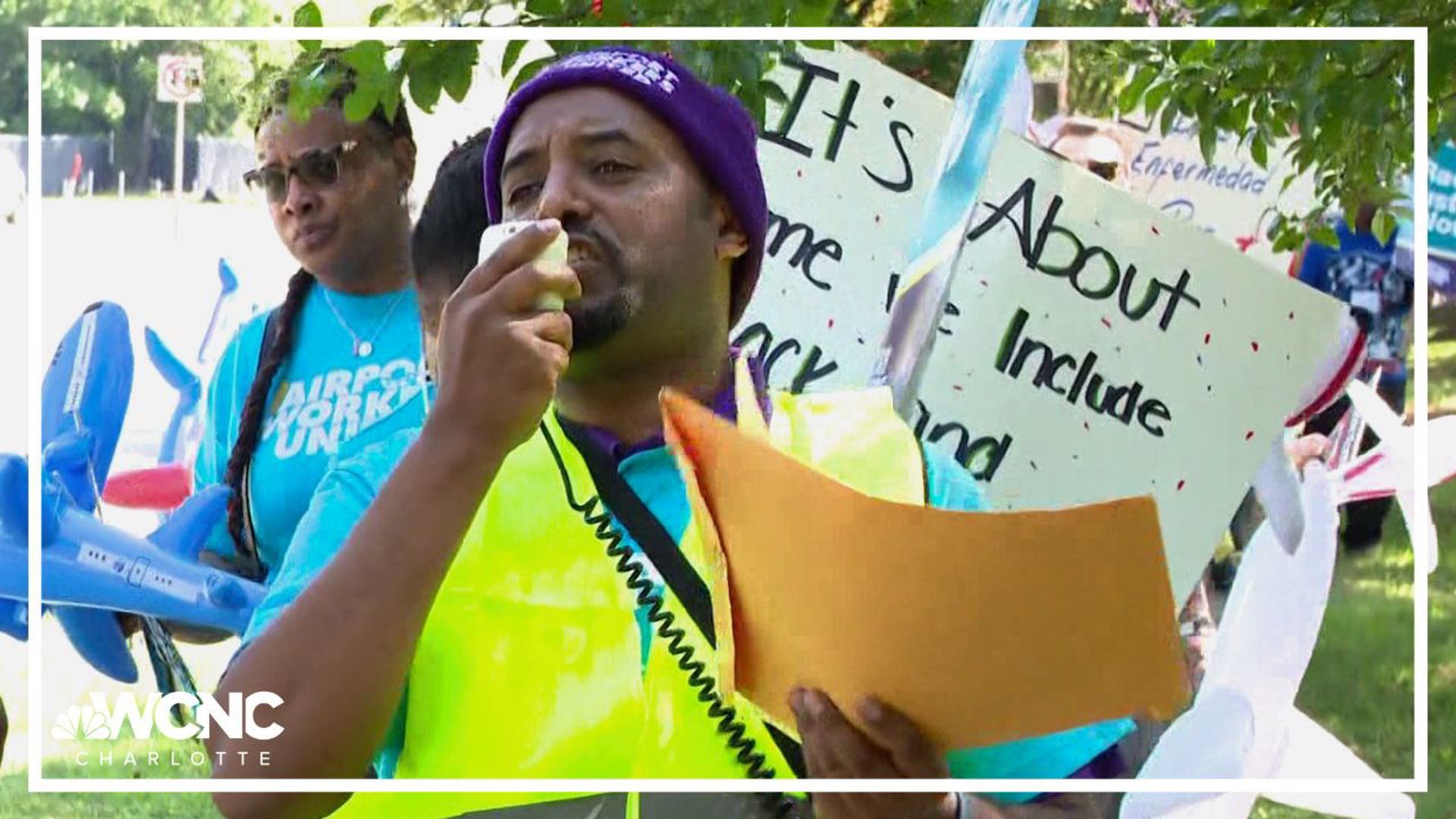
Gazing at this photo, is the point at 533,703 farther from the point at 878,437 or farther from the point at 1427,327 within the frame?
the point at 1427,327

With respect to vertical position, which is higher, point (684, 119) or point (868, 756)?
point (684, 119)

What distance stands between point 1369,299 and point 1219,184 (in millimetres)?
245

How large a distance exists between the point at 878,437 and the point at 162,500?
34.6 inches

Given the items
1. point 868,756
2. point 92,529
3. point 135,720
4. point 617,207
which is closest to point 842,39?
point 617,207

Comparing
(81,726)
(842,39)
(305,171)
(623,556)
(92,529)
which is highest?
(842,39)

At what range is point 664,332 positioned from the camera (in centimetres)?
229

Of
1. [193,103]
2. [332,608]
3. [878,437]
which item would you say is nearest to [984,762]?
[878,437]

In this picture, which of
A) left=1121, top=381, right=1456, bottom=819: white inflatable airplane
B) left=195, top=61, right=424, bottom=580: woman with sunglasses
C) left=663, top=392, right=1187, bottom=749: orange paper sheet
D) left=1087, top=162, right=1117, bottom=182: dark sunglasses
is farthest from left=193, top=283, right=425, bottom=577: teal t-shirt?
left=1121, top=381, right=1456, bottom=819: white inflatable airplane

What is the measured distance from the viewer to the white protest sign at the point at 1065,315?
2.44m

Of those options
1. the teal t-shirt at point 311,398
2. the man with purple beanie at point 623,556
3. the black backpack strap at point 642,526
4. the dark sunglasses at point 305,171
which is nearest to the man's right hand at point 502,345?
the man with purple beanie at point 623,556

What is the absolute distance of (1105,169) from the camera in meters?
2.50

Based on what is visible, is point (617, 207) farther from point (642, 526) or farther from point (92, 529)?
point (92, 529)

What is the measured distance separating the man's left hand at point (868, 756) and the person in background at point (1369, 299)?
68cm

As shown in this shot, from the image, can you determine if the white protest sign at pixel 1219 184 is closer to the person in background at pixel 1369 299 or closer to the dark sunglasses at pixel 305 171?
the person in background at pixel 1369 299
